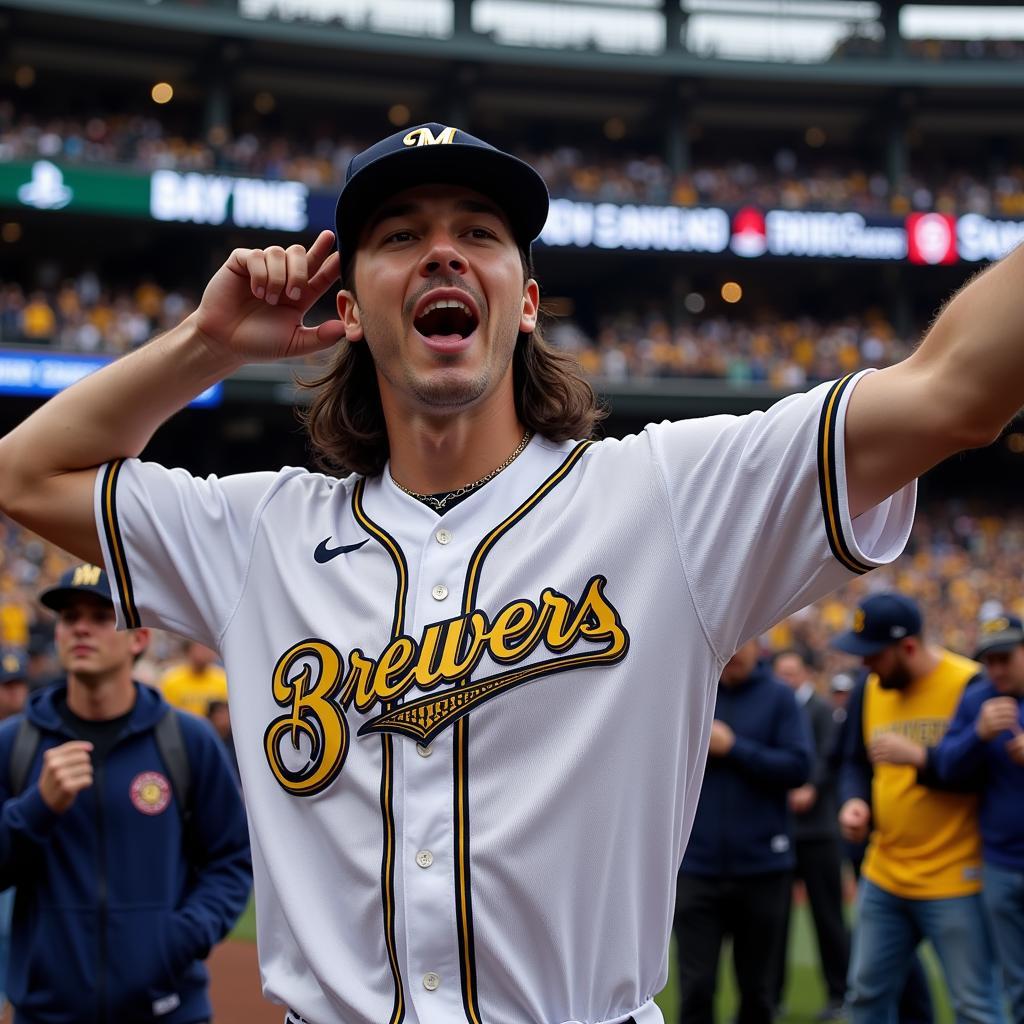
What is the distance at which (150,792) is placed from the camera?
4148 millimetres

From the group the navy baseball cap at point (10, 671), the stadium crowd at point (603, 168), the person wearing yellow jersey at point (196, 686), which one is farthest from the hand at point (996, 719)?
the stadium crowd at point (603, 168)

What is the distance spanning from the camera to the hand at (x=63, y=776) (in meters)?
3.82

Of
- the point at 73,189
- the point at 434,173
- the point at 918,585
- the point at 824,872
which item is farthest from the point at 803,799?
the point at 73,189

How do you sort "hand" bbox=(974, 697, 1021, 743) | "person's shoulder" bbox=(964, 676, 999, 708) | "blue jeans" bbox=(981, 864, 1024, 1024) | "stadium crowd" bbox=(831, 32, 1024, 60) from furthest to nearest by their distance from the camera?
"stadium crowd" bbox=(831, 32, 1024, 60) < "person's shoulder" bbox=(964, 676, 999, 708) < "blue jeans" bbox=(981, 864, 1024, 1024) < "hand" bbox=(974, 697, 1021, 743)

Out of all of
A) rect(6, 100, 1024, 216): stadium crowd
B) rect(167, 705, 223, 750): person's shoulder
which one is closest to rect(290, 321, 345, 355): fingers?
rect(167, 705, 223, 750): person's shoulder

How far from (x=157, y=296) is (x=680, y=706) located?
27.0 m

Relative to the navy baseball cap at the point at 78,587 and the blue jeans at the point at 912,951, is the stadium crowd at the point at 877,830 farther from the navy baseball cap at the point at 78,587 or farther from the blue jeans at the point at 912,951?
the navy baseball cap at the point at 78,587

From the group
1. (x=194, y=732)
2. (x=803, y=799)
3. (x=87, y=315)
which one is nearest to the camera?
(x=194, y=732)

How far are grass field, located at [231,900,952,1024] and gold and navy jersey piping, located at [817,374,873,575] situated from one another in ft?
15.7

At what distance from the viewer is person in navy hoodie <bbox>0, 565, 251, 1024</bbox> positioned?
394cm

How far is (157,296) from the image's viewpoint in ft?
91.0

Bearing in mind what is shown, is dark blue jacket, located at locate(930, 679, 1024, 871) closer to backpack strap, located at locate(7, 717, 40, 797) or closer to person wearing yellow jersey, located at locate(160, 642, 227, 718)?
backpack strap, located at locate(7, 717, 40, 797)

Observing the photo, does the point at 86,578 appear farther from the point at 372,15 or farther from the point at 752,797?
the point at 372,15

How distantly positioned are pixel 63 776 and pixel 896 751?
334cm
